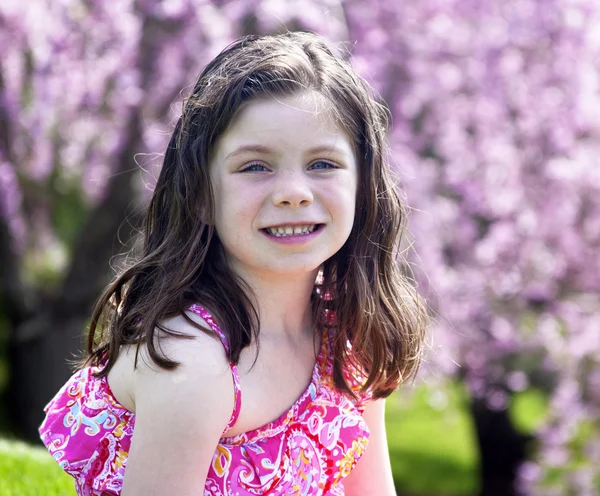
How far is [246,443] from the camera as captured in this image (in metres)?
1.85

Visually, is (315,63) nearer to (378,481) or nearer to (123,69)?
(378,481)

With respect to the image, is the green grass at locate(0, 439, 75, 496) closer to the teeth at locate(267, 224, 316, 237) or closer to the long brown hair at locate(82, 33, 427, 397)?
the long brown hair at locate(82, 33, 427, 397)

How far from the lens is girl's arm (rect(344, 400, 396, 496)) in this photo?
7.28ft

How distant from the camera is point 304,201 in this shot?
1826mm

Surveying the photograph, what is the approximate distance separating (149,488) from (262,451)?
0.29 metres

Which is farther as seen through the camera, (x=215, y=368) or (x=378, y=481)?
(x=378, y=481)

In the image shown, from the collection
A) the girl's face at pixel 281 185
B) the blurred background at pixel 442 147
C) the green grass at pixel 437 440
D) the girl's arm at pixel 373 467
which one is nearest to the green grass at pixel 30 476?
the girl's arm at pixel 373 467

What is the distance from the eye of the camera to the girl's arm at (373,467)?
2.22 meters

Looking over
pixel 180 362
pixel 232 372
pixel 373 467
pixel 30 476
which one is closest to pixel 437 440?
pixel 30 476

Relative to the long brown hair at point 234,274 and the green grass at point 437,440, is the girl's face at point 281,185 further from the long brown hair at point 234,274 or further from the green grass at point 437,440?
the green grass at point 437,440

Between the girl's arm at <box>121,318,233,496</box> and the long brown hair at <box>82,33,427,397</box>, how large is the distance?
0.12ft

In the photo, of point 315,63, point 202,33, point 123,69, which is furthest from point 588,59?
point 315,63

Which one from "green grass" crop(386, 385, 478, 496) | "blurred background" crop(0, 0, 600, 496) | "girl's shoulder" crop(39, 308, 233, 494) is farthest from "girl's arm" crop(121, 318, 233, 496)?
"green grass" crop(386, 385, 478, 496)

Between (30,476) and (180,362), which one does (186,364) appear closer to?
(180,362)
